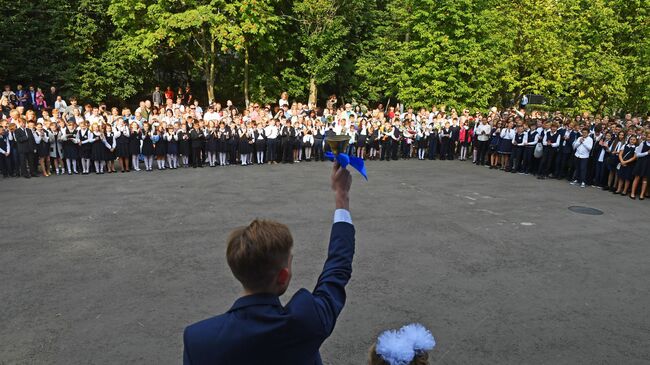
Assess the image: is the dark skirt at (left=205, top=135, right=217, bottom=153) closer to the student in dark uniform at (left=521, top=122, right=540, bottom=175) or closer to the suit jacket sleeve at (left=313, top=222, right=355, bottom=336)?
the student in dark uniform at (left=521, top=122, right=540, bottom=175)

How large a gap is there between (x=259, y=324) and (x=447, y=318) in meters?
4.96

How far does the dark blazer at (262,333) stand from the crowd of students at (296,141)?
12262 millimetres

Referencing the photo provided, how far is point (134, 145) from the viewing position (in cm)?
1762

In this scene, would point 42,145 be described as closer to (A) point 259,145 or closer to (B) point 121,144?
(B) point 121,144

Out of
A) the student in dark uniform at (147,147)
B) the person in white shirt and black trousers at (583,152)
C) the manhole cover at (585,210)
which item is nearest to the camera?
the manhole cover at (585,210)

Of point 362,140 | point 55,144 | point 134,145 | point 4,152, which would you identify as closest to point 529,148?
point 362,140

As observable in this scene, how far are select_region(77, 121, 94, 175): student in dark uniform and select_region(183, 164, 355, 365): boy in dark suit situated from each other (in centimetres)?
1650

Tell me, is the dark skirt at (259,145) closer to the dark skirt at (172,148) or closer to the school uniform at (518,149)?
the dark skirt at (172,148)

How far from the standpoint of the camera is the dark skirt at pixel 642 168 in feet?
47.6

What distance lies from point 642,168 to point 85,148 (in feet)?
59.2

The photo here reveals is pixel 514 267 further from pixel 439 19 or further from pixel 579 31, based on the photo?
pixel 579 31

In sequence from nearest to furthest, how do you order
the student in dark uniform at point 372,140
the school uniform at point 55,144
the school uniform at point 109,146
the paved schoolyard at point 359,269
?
the paved schoolyard at point 359,269, the school uniform at point 55,144, the school uniform at point 109,146, the student in dark uniform at point 372,140

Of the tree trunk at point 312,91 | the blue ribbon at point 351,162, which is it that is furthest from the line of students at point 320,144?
the blue ribbon at point 351,162

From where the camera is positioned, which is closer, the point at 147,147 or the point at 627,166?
the point at 627,166
